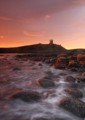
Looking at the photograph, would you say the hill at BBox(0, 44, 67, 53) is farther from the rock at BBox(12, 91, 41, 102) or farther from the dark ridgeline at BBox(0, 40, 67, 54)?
the rock at BBox(12, 91, 41, 102)

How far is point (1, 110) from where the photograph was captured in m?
9.50

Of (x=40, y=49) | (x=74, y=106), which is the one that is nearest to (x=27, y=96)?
(x=74, y=106)

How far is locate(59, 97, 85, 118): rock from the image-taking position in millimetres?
9375

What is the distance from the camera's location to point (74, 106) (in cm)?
985

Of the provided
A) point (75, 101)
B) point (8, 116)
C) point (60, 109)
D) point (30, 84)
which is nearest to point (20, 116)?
point (8, 116)

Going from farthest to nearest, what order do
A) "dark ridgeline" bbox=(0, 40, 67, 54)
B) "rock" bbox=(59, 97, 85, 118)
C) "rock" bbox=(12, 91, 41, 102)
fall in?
"dark ridgeline" bbox=(0, 40, 67, 54), "rock" bbox=(12, 91, 41, 102), "rock" bbox=(59, 97, 85, 118)

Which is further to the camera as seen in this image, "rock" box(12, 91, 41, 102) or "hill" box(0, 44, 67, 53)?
"hill" box(0, 44, 67, 53)

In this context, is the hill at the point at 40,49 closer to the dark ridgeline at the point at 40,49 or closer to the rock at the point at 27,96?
the dark ridgeline at the point at 40,49

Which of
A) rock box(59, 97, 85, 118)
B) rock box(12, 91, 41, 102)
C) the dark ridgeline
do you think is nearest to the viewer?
rock box(59, 97, 85, 118)

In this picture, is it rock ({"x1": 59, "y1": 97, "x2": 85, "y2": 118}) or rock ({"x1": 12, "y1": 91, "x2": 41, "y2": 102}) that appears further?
rock ({"x1": 12, "y1": 91, "x2": 41, "y2": 102})

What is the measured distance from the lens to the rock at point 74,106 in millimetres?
9375

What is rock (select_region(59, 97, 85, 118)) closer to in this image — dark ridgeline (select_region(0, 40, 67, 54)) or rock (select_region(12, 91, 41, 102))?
rock (select_region(12, 91, 41, 102))

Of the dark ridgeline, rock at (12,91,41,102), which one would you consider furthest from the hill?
rock at (12,91,41,102)

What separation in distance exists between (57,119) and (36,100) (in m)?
2.36
